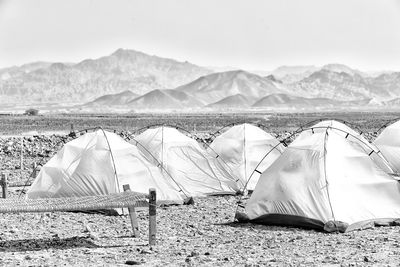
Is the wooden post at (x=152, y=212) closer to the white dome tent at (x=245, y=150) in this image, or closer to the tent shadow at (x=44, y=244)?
the tent shadow at (x=44, y=244)

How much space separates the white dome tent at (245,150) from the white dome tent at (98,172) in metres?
3.72

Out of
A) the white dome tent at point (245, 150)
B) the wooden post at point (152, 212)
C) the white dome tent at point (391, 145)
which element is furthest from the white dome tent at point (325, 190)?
the white dome tent at point (391, 145)

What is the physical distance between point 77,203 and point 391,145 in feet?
38.9

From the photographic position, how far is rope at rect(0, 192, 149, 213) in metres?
10.6

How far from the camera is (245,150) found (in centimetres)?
1992

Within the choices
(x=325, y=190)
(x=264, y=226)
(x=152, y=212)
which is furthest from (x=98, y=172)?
(x=325, y=190)

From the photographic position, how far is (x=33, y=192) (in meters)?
15.8

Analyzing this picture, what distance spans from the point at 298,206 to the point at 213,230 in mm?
1573

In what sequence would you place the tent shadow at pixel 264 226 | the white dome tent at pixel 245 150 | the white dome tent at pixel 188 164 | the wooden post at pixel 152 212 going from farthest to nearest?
1. the white dome tent at pixel 245 150
2. the white dome tent at pixel 188 164
3. the tent shadow at pixel 264 226
4. the wooden post at pixel 152 212

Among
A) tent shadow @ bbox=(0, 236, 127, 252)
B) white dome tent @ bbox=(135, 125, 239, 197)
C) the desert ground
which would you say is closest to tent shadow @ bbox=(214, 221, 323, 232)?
the desert ground

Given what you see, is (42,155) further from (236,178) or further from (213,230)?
(213,230)

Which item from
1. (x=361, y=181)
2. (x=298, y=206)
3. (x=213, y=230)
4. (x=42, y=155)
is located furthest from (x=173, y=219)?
(x=42, y=155)

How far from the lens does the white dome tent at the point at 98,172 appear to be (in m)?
15.6

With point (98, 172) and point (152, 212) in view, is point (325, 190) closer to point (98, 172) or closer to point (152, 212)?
point (152, 212)
